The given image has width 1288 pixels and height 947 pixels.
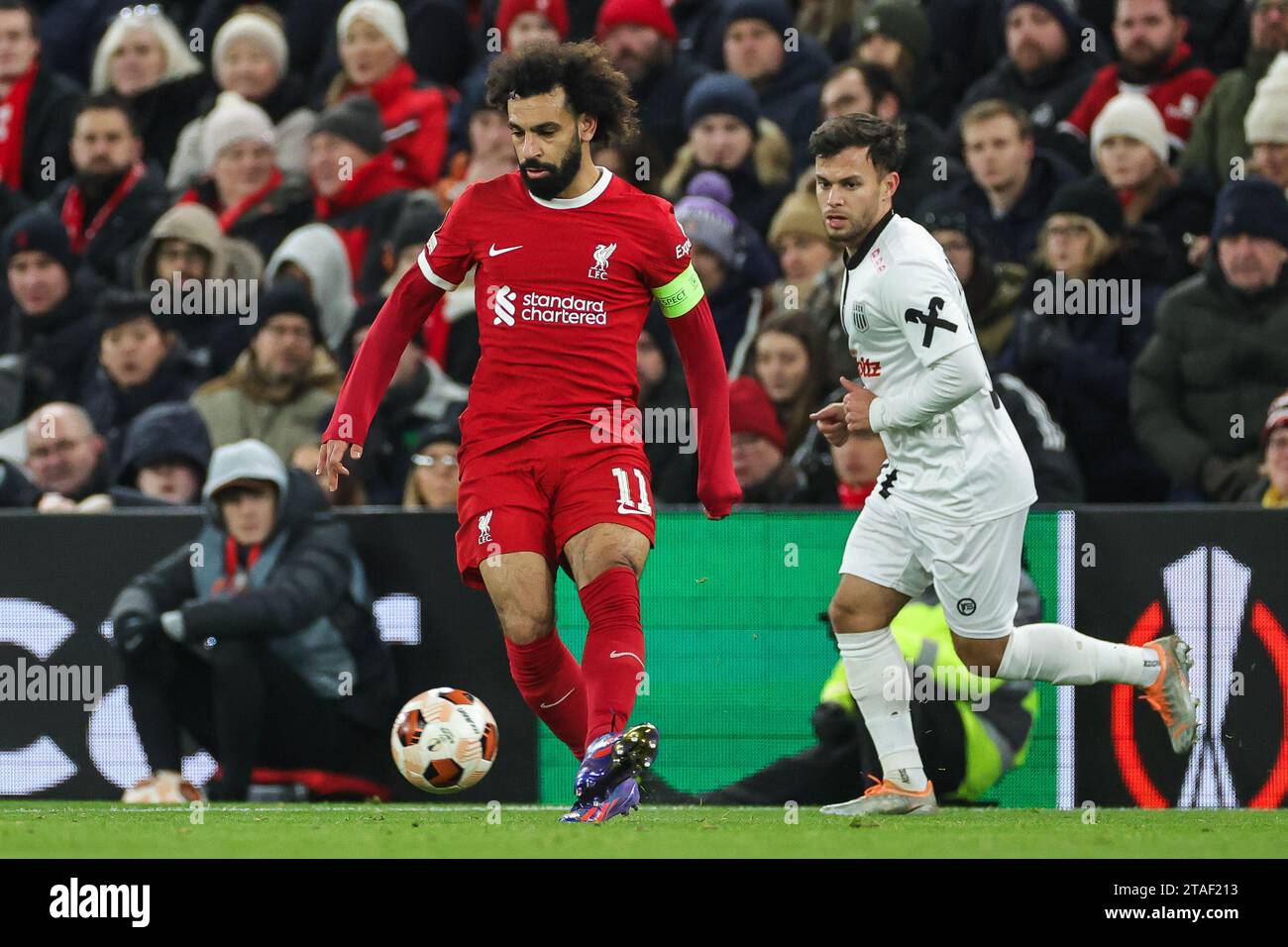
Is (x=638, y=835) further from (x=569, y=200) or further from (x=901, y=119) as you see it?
(x=901, y=119)

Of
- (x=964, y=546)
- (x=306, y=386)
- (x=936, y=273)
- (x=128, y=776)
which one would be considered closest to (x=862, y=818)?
(x=964, y=546)

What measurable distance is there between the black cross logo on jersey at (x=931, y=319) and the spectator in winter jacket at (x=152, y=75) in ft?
26.3

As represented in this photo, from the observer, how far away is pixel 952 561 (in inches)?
291

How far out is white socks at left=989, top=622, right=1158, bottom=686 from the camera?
7.53 metres

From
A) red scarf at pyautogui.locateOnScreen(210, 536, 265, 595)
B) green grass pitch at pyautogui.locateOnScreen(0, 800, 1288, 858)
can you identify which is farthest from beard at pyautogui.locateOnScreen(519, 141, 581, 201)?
red scarf at pyautogui.locateOnScreen(210, 536, 265, 595)

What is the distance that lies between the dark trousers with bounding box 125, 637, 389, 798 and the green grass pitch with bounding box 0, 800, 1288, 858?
3.60 ft

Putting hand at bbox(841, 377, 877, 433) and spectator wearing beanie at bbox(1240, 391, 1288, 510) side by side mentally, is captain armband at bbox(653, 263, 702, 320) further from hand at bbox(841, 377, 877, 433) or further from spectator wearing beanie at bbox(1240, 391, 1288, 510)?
spectator wearing beanie at bbox(1240, 391, 1288, 510)

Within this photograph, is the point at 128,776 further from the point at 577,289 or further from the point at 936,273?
the point at 936,273

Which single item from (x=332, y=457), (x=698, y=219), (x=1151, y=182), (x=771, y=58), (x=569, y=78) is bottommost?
(x=332, y=457)

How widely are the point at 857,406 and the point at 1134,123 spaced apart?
4.29 metres

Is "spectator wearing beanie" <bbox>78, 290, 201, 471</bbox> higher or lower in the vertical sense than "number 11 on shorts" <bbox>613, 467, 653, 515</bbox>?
higher

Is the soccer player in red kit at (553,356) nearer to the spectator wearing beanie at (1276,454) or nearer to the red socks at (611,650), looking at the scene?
the red socks at (611,650)

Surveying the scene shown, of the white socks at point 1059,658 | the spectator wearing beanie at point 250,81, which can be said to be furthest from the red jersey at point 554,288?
the spectator wearing beanie at point 250,81

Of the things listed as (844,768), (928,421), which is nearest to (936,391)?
(928,421)
